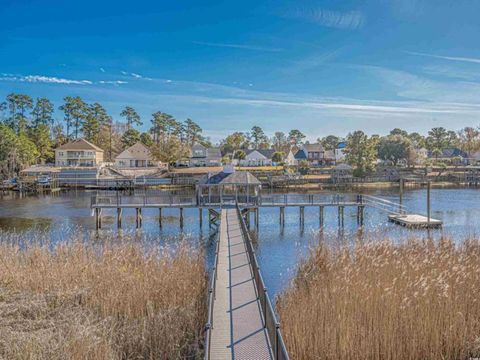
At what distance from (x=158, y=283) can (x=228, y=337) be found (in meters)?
4.04

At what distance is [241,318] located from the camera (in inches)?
359

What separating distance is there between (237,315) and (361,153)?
2777 inches

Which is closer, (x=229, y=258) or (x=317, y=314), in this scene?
(x=317, y=314)

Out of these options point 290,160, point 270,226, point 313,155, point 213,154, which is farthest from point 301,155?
point 270,226

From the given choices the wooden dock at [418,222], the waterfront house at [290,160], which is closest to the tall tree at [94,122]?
the waterfront house at [290,160]

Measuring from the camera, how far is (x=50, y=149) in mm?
84812

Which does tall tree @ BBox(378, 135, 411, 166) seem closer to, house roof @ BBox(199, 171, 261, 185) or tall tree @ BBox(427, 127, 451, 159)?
tall tree @ BBox(427, 127, 451, 159)

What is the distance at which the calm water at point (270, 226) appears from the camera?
21.5 meters

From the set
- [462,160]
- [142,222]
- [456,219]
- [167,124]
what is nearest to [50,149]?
[167,124]

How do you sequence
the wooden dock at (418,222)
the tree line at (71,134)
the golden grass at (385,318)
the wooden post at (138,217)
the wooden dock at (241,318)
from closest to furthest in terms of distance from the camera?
1. the wooden dock at (241,318)
2. the golden grass at (385,318)
3. the wooden dock at (418,222)
4. the wooden post at (138,217)
5. the tree line at (71,134)

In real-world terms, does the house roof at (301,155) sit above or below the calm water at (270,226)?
above

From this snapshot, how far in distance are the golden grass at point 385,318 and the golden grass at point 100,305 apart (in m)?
2.42

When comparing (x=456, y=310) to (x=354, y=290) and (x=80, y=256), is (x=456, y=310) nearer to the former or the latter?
(x=354, y=290)

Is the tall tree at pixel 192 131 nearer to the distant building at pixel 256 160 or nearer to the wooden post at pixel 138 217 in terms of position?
the distant building at pixel 256 160
